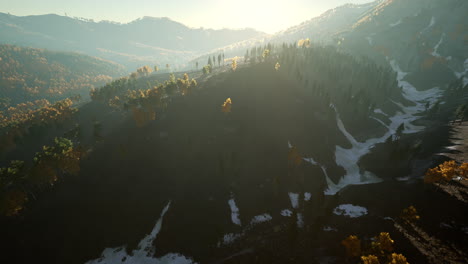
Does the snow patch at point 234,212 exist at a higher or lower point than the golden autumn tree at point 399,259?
lower

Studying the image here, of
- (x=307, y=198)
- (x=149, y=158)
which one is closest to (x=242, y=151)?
(x=307, y=198)

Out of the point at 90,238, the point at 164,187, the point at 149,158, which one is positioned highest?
the point at 149,158

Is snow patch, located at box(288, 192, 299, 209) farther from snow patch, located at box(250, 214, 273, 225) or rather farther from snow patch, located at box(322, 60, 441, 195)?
snow patch, located at box(322, 60, 441, 195)

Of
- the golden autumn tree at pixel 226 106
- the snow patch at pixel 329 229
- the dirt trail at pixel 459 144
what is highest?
the golden autumn tree at pixel 226 106

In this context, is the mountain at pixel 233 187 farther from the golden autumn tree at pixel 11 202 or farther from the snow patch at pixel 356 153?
the snow patch at pixel 356 153

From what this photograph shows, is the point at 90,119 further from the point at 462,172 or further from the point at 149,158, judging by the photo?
the point at 462,172

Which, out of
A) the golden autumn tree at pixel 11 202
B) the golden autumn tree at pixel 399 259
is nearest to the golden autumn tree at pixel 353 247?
the golden autumn tree at pixel 399 259
